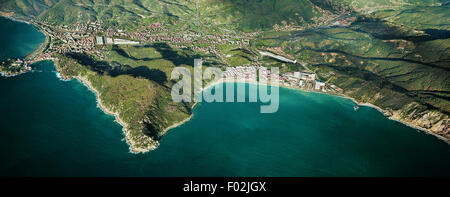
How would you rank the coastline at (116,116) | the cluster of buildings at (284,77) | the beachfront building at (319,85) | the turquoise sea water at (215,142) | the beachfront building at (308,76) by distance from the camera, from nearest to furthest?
the turquoise sea water at (215,142)
the coastline at (116,116)
the beachfront building at (319,85)
the cluster of buildings at (284,77)
the beachfront building at (308,76)

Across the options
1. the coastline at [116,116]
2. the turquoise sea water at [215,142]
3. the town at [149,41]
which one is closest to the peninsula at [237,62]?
the coastline at [116,116]

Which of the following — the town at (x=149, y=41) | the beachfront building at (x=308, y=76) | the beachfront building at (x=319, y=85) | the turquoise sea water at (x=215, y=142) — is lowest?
the turquoise sea water at (x=215, y=142)

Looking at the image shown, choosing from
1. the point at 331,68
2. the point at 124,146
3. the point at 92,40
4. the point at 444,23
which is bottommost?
the point at 124,146

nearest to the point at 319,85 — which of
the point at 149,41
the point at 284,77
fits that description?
the point at 284,77

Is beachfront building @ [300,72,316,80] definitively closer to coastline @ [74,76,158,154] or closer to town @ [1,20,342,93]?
town @ [1,20,342,93]

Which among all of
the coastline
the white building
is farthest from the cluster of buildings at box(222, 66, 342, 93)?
the white building

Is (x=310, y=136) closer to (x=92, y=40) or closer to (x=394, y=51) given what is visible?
(x=394, y=51)

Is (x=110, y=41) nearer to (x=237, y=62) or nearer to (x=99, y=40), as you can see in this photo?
(x=99, y=40)

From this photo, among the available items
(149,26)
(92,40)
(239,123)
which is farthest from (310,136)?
(149,26)

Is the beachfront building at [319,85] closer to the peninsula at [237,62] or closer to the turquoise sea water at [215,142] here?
the peninsula at [237,62]
